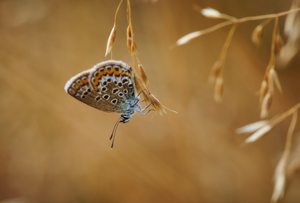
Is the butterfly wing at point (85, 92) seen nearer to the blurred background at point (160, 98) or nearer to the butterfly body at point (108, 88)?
the butterfly body at point (108, 88)

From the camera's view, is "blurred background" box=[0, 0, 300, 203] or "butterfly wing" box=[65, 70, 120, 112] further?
"blurred background" box=[0, 0, 300, 203]

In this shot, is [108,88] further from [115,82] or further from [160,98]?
[160,98]

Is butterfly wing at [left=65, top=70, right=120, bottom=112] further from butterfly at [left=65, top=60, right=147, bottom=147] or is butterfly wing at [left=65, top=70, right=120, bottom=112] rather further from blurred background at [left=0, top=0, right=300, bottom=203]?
blurred background at [left=0, top=0, right=300, bottom=203]

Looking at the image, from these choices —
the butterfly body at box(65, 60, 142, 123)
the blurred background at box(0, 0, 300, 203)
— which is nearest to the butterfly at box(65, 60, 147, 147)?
the butterfly body at box(65, 60, 142, 123)

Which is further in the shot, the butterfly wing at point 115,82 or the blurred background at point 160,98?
the blurred background at point 160,98

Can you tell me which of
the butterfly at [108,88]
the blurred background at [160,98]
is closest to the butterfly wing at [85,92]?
the butterfly at [108,88]

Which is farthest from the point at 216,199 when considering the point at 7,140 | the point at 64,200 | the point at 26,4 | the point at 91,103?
the point at 91,103

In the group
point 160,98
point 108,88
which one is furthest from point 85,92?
point 160,98
